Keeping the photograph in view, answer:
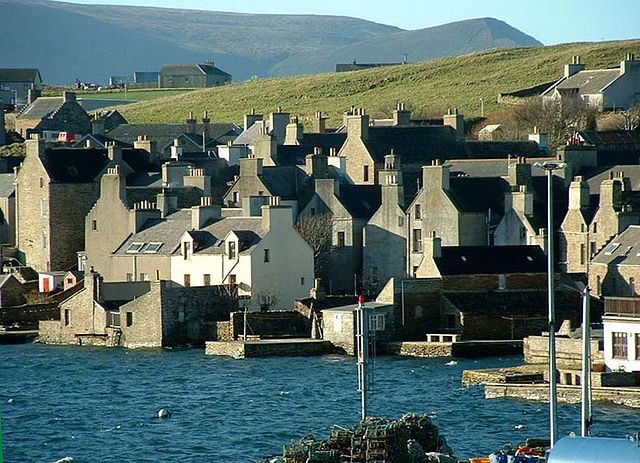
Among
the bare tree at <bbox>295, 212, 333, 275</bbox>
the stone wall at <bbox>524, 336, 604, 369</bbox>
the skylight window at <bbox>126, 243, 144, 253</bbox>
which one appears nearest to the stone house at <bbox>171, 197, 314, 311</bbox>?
the bare tree at <bbox>295, 212, 333, 275</bbox>

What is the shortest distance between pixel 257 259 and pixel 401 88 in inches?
3051

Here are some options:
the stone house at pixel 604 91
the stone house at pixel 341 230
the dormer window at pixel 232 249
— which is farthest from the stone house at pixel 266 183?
the stone house at pixel 604 91

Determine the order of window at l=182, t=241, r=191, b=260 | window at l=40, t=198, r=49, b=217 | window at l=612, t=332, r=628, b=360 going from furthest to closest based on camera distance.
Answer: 1. window at l=40, t=198, r=49, b=217
2. window at l=182, t=241, r=191, b=260
3. window at l=612, t=332, r=628, b=360

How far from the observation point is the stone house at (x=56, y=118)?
11306 cm

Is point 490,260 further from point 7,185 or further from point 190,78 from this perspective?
point 190,78

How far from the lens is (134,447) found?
144 feet

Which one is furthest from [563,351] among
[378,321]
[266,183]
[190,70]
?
[190,70]

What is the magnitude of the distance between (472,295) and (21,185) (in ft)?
86.4

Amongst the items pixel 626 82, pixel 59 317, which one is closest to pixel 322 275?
pixel 59 317

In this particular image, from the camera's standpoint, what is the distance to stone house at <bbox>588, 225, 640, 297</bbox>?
206 feet

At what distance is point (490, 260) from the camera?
65.8 metres

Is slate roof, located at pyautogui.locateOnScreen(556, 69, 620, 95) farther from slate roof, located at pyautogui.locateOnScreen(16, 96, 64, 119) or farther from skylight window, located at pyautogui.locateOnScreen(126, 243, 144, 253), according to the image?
skylight window, located at pyautogui.locateOnScreen(126, 243, 144, 253)

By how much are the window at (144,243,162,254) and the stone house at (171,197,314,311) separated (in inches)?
84.6

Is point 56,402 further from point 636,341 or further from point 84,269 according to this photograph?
point 84,269
